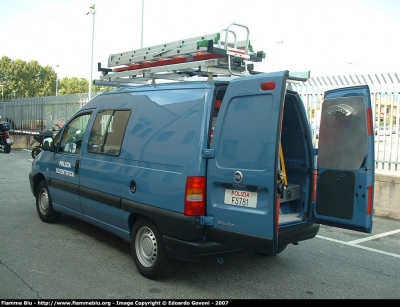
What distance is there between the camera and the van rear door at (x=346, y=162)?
4188mm

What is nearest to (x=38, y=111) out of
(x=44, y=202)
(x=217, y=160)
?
(x=44, y=202)

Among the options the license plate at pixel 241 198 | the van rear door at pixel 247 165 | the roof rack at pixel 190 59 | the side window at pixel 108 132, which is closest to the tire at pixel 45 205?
the side window at pixel 108 132

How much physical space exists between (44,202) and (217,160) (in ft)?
12.4

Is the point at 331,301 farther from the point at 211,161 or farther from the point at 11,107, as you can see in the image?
the point at 11,107

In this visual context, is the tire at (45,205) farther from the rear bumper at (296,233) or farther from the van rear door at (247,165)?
the rear bumper at (296,233)

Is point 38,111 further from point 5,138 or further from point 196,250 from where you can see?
point 196,250

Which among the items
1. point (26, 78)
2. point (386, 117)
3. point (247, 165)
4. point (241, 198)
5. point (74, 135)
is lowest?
point (241, 198)

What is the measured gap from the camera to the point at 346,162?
436 cm

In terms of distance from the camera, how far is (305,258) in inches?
211

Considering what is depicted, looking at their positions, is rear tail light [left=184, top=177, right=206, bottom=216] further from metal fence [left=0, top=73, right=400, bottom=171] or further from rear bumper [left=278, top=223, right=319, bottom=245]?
metal fence [left=0, top=73, right=400, bottom=171]

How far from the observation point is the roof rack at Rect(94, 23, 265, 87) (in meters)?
4.41

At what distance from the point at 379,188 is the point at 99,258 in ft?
19.0

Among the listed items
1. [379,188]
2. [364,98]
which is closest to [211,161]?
[364,98]

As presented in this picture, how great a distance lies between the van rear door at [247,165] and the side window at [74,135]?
244 cm
